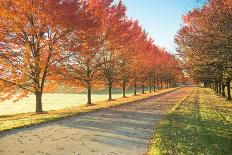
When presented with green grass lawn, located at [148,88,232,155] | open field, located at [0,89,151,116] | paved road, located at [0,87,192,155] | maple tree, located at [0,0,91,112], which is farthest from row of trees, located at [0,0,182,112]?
open field, located at [0,89,151,116]

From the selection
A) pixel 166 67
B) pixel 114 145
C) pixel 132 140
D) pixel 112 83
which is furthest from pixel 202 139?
pixel 166 67

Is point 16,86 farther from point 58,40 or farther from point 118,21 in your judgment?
point 118,21

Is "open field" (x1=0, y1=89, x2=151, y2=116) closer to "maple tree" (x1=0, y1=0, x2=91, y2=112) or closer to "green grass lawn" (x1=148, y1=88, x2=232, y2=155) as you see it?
"maple tree" (x1=0, y1=0, x2=91, y2=112)

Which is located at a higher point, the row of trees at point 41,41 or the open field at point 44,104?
the row of trees at point 41,41

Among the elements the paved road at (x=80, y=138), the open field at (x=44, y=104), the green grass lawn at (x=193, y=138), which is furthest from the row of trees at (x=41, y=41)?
the open field at (x=44, y=104)

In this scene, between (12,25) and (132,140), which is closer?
(132,140)

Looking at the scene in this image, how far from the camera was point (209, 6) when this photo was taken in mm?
22250

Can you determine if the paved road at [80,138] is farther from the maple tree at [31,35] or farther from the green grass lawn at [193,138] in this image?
the maple tree at [31,35]

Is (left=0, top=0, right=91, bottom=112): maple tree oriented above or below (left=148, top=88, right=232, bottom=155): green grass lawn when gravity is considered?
above

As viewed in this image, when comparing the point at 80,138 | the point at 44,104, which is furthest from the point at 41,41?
the point at 44,104

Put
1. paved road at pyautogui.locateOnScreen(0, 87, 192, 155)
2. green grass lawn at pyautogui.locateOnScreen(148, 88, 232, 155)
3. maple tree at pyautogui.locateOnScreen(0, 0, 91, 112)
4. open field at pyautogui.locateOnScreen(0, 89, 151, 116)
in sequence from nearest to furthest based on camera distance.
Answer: paved road at pyautogui.locateOnScreen(0, 87, 192, 155) < green grass lawn at pyautogui.locateOnScreen(148, 88, 232, 155) < maple tree at pyautogui.locateOnScreen(0, 0, 91, 112) < open field at pyautogui.locateOnScreen(0, 89, 151, 116)

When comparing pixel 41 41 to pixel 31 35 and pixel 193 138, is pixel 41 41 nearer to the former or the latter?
pixel 31 35

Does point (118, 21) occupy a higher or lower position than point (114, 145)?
higher

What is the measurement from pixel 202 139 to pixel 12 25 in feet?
45.2
